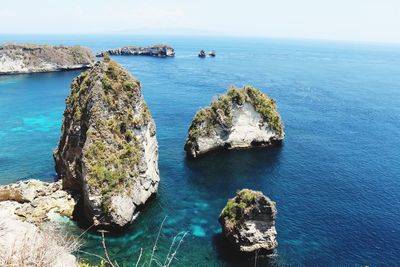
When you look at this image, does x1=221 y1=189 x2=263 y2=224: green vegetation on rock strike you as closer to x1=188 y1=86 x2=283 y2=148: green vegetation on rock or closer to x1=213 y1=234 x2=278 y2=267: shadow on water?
x1=213 y1=234 x2=278 y2=267: shadow on water

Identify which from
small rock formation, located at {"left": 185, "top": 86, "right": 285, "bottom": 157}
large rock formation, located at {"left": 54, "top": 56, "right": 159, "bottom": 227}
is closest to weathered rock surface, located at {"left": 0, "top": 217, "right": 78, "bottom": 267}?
large rock formation, located at {"left": 54, "top": 56, "right": 159, "bottom": 227}

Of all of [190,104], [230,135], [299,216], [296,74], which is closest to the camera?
[299,216]

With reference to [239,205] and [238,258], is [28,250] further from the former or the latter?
[239,205]

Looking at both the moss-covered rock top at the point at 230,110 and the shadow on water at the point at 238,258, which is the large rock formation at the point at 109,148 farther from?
the moss-covered rock top at the point at 230,110

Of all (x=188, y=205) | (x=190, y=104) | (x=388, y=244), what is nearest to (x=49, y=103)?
(x=190, y=104)

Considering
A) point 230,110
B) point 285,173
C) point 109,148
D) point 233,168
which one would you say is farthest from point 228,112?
point 109,148

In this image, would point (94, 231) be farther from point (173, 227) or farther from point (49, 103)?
point (49, 103)

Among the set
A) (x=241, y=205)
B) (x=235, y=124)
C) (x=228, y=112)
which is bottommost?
(x=241, y=205)
